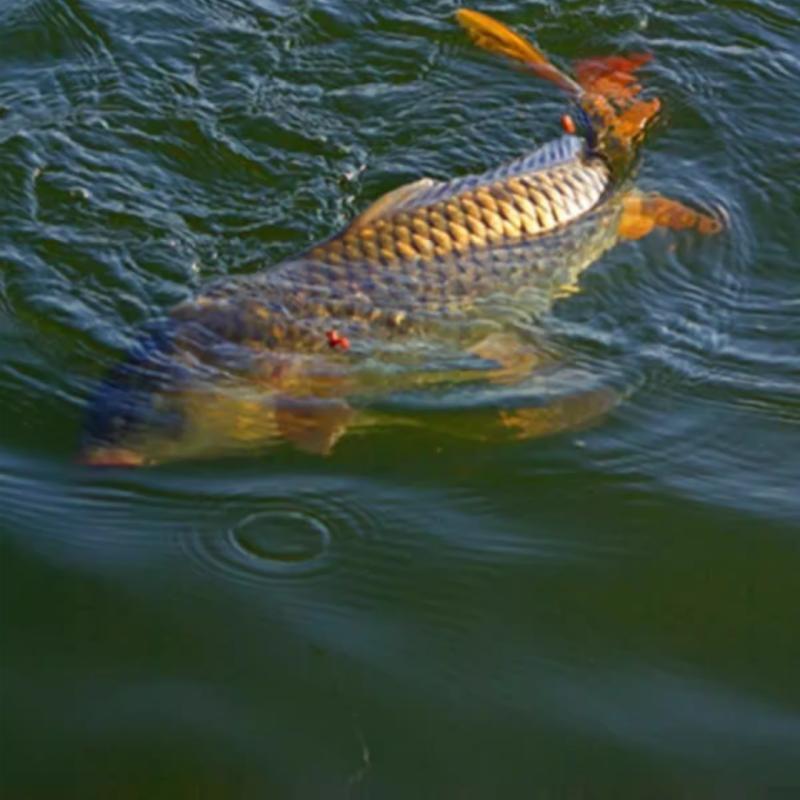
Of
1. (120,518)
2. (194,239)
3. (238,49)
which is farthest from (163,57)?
(120,518)

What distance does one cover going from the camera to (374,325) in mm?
5129

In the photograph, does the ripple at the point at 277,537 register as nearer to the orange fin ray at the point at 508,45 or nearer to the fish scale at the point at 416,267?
the fish scale at the point at 416,267

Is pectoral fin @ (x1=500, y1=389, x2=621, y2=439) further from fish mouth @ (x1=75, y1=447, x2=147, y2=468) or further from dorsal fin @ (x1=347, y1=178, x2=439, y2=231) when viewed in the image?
fish mouth @ (x1=75, y1=447, x2=147, y2=468)

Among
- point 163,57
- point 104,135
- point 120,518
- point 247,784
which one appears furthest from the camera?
point 163,57

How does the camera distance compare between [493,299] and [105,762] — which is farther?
[493,299]

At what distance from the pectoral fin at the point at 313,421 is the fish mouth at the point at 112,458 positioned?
453 mm

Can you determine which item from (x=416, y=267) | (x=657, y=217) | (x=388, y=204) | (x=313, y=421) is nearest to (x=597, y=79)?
(x=657, y=217)

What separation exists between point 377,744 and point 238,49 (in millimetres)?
4228

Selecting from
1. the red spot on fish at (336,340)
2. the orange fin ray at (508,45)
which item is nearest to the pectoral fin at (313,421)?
the red spot on fish at (336,340)

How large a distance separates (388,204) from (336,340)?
633 mm

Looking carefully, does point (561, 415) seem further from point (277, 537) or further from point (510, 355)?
point (277, 537)

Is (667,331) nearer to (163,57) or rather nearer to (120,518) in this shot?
(120,518)

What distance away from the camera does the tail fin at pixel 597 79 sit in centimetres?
666

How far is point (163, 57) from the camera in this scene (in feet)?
23.2
